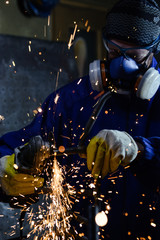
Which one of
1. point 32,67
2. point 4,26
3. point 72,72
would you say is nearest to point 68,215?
point 32,67

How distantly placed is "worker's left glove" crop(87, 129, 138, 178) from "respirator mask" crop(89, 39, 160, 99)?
15.8 inches

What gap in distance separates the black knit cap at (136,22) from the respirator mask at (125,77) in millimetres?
60

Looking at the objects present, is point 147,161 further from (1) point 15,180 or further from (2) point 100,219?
(1) point 15,180

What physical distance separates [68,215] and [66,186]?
0.57 meters

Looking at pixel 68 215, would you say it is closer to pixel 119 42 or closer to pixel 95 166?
pixel 95 166

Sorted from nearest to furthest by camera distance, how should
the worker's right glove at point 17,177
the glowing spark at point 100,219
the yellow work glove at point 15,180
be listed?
the glowing spark at point 100,219, the worker's right glove at point 17,177, the yellow work glove at point 15,180

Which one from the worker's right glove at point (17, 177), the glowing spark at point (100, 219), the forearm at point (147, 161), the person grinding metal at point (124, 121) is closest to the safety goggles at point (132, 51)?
the person grinding metal at point (124, 121)

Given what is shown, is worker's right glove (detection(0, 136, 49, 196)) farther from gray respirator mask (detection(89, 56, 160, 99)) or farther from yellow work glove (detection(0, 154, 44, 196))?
gray respirator mask (detection(89, 56, 160, 99))

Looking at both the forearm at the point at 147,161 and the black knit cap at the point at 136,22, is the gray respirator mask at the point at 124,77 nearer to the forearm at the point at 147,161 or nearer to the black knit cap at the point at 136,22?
the black knit cap at the point at 136,22

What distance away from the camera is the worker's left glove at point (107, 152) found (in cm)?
121

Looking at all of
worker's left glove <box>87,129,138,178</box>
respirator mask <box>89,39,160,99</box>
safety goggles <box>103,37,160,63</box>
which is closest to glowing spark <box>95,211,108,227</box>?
worker's left glove <box>87,129,138,178</box>

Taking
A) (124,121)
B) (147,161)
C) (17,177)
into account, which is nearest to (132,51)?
(124,121)

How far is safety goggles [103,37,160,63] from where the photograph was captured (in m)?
1.61

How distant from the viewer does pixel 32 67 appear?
Result: 255 cm
